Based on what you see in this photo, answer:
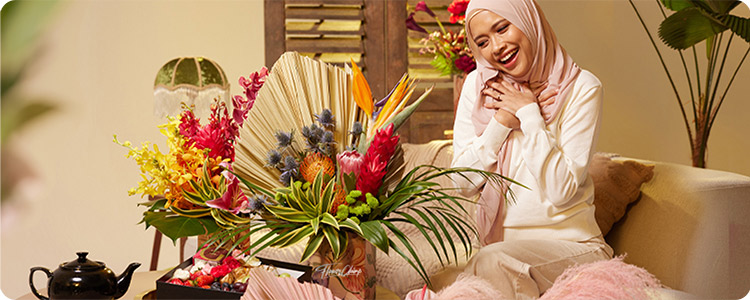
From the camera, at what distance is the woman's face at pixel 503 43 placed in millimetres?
1667

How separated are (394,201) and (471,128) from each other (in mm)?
819

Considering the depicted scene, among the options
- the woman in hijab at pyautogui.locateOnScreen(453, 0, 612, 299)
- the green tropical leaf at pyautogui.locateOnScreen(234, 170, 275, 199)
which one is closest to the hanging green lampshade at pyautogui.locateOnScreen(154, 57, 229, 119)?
the woman in hijab at pyautogui.locateOnScreen(453, 0, 612, 299)

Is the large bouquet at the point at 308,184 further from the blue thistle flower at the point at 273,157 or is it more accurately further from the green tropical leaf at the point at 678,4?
the green tropical leaf at the point at 678,4

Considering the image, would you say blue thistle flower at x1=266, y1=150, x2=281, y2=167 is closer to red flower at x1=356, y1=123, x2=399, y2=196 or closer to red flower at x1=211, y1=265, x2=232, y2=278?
red flower at x1=356, y1=123, x2=399, y2=196

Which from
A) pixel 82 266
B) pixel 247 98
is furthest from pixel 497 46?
pixel 82 266

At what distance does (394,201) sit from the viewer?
3.36 feet

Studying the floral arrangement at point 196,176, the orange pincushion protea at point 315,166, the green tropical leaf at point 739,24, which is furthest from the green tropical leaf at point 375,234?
the green tropical leaf at point 739,24

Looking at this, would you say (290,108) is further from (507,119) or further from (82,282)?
(507,119)

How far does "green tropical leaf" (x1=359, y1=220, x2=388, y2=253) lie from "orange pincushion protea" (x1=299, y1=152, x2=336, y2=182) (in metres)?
0.10

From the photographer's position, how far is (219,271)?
109 cm

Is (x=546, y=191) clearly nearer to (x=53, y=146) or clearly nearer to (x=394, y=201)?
(x=394, y=201)

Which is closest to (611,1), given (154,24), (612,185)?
(612,185)

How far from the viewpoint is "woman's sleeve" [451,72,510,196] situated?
169 centimetres

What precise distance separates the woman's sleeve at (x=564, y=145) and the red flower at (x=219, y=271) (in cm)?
85
